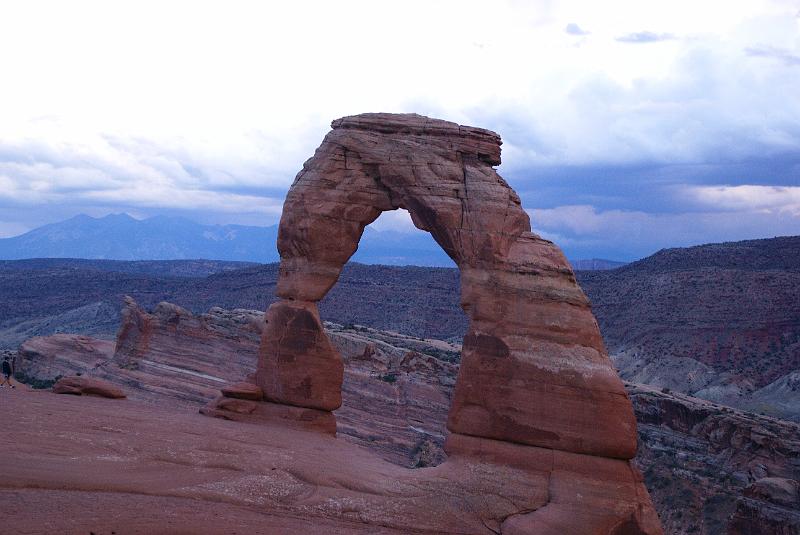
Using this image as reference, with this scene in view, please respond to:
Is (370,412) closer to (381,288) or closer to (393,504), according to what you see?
(393,504)

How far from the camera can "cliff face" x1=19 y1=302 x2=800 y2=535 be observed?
27281 millimetres

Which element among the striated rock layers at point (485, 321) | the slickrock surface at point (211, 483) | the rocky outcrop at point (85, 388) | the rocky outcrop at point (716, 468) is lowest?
the rocky outcrop at point (716, 468)

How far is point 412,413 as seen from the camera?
3319 centimetres

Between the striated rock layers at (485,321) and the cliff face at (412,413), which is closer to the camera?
the striated rock layers at (485,321)

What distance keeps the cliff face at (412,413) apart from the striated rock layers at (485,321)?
21.2 ft

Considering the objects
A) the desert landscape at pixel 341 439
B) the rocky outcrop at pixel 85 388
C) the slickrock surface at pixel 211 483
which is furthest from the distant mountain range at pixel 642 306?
the rocky outcrop at pixel 85 388

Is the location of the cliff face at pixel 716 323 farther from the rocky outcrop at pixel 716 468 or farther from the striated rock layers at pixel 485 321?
the striated rock layers at pixel 485 321

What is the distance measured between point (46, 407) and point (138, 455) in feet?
12.8

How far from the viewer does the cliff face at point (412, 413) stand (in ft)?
89.5

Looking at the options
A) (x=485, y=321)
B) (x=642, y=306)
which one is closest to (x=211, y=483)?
(x=485, y=321)

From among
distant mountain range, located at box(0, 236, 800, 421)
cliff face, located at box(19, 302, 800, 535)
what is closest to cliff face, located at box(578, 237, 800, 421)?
distant mountain range, located at box(0, 236, 800, 421)

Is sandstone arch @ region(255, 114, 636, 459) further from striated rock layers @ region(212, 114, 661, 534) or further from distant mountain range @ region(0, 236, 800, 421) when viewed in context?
distant mountain range @ region(0, 236, 800, 421)

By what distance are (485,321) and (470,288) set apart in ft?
2.81

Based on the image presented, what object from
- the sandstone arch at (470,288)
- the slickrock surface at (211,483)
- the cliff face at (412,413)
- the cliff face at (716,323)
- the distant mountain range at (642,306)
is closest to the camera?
the slickrock surface at (211,483)
